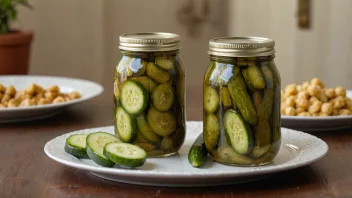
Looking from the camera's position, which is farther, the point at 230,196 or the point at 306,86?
the point at 306,86

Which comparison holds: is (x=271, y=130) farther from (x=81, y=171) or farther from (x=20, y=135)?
(x=20, y=135)

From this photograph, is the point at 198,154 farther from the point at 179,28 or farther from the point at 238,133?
the point at 179,28

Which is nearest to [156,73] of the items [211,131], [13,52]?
[211,131]

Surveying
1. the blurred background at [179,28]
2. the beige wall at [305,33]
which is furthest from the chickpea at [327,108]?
the blurred background at [179,28]

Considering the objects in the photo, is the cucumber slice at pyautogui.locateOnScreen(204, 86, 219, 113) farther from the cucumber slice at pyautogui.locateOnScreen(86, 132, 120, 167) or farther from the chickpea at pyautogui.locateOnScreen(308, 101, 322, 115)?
the chickpea at pyautogui.locateOnScreen(308, 101, 322, 115)

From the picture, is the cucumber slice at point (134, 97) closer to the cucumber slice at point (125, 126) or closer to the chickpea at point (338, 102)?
the cucumber slice at point (125, 126)

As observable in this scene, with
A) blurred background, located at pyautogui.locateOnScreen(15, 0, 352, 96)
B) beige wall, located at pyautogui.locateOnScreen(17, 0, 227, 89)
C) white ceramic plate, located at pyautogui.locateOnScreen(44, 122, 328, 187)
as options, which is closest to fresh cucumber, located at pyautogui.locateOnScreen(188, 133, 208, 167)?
white ceramic plate, located at pyautogui.locateOnScreen(44, 122, 328, 187)

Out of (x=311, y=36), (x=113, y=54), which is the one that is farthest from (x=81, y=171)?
(x=113, y=54)
